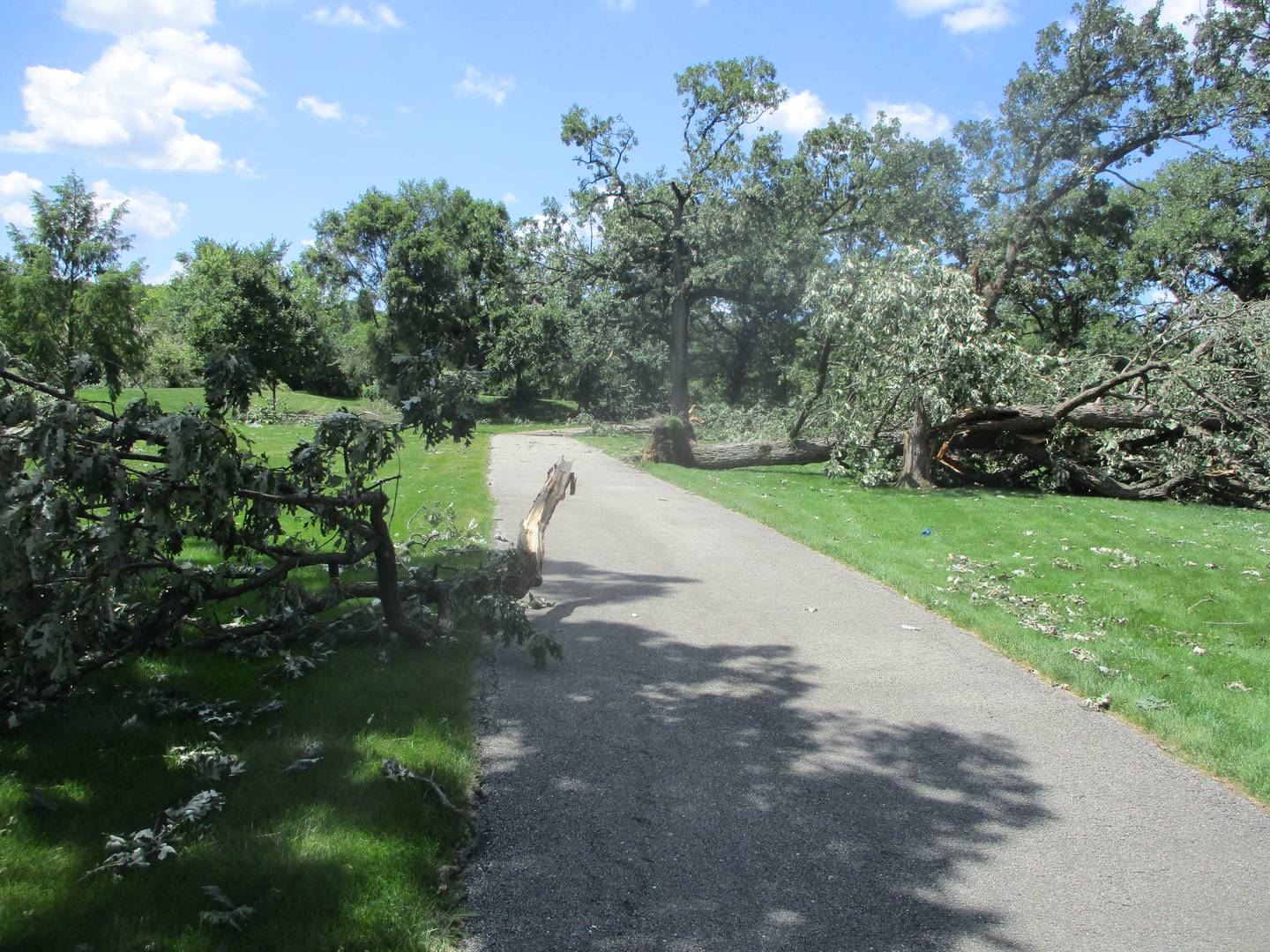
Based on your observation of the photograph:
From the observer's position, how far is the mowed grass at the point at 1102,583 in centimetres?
527

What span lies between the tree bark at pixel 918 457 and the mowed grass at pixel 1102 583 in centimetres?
78

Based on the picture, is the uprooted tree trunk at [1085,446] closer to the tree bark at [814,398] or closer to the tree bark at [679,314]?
the tree bark at [814,398]

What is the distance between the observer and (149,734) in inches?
165

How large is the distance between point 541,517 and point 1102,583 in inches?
224

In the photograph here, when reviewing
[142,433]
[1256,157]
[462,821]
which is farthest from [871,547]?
[1256,157]

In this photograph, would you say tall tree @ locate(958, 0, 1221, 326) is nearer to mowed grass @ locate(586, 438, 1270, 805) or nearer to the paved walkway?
mowed grass @ locate(586, 438, 1270, 805)

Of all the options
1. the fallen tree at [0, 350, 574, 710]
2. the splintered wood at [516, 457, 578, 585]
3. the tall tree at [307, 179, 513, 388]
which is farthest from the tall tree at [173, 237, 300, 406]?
the fallen tree at [0, 350, 574, 710]

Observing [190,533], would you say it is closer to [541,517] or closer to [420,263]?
[541,517]

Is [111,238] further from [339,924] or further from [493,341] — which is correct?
[339,924]

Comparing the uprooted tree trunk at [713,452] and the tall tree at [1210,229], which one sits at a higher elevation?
the tall tree at [1210,229]

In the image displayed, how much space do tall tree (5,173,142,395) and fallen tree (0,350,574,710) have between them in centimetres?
1567

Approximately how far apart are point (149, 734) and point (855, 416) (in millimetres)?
14899

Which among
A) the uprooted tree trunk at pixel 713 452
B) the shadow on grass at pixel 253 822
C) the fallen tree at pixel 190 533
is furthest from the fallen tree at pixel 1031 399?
the shadow on grass at pixel 253 822

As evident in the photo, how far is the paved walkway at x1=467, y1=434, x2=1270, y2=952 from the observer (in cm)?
309
